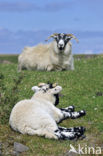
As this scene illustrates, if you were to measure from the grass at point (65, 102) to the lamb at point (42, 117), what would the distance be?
206 mm

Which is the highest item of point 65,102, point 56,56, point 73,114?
point 56,56

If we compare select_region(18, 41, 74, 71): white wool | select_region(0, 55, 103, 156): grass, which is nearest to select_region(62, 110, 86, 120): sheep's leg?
select_region(0, 55, 103, 156): grass

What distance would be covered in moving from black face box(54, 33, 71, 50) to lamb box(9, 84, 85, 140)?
10.1 m

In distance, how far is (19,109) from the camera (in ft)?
35.9

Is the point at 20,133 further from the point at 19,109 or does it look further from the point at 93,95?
the point at 93,95

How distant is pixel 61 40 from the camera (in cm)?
2228

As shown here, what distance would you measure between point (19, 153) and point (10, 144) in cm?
62

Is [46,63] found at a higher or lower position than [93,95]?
higher

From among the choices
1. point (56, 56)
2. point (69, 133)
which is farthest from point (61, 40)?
point (69, 133)

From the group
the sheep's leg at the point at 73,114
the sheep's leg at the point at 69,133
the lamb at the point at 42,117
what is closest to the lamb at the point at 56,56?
the sheep's leg at the point at 73,114

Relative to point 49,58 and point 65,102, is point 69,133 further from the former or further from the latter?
point 49,58

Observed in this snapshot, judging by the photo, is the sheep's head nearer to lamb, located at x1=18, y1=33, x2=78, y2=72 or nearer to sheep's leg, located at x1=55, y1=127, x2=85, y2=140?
lamb, located at x1=18, y1=33, x2=78, y2=72

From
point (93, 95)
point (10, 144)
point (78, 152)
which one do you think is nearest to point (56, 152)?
point (78, 152)

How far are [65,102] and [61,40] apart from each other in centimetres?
829
